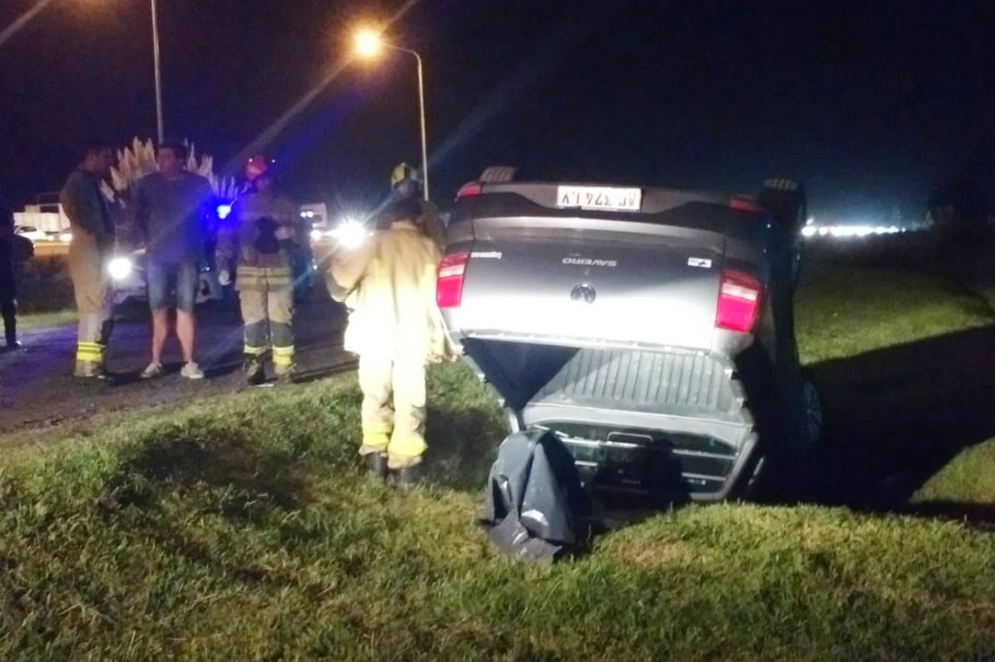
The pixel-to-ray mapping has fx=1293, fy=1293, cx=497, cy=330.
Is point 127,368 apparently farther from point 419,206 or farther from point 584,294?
point 584,294

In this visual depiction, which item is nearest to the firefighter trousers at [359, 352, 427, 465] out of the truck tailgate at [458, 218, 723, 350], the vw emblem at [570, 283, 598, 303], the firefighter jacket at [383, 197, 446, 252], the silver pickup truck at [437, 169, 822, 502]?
the silver pickup truck at [437, 169, 822, 502]

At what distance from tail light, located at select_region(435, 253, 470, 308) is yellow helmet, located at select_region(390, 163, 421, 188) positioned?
105 cm

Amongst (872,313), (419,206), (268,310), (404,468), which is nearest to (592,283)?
(419,206)

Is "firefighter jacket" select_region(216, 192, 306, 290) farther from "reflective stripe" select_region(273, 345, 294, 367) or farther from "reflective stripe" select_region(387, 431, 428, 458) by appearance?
"reflective stripe" select_region(387, 431, 428, 458)

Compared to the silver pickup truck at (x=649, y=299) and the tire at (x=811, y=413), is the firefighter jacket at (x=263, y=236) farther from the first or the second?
the tire at (x=811, y=413)

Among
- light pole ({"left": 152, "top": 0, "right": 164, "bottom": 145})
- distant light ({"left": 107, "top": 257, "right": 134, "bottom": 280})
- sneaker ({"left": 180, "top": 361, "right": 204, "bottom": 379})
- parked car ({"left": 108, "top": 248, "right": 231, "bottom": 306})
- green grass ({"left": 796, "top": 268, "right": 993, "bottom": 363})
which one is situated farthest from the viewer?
light pole ({"left": 152, "top": 0, "right": 164, "bottom": 145})

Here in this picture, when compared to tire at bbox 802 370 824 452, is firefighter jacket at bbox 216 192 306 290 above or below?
above

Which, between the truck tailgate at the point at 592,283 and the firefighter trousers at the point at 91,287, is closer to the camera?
the truck tailgate at the point at 592,283

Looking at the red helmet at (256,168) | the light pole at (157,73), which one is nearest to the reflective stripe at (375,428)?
the red helmet at (256,168)

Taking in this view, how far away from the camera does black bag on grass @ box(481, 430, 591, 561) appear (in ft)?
18.4

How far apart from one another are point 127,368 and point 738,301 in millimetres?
6829

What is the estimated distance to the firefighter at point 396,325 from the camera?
6.91m

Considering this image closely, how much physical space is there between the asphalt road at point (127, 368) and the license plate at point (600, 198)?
4260 millimetres

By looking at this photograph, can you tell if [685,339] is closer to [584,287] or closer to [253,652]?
[584,287]
